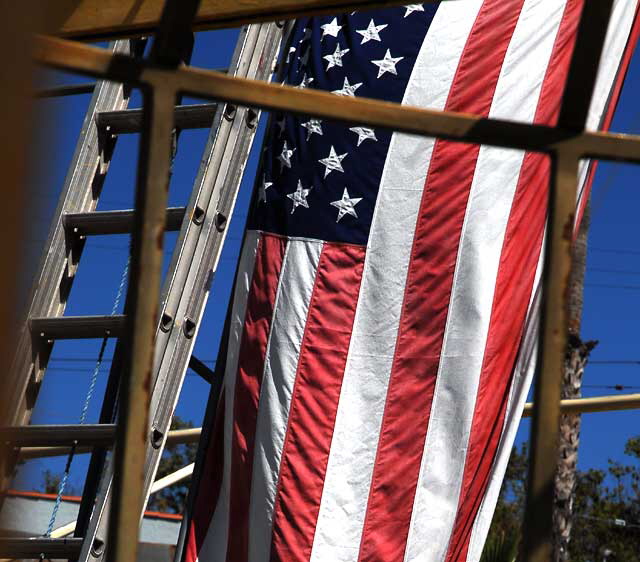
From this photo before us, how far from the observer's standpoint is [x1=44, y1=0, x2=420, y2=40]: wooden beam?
2.40 meters

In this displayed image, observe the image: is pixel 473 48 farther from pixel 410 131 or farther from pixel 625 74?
pixel 410 131

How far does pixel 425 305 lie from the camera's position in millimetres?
5168

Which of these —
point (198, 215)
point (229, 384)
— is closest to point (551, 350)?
point (198, 215)

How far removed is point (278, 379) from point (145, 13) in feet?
10.1

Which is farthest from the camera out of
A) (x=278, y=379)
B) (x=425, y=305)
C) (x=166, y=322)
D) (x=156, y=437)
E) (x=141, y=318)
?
(x=278, y=379)

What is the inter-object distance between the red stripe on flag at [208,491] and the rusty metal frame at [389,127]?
12.8 feet

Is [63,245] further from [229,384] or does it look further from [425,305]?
[425,305]

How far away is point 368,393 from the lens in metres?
5.17

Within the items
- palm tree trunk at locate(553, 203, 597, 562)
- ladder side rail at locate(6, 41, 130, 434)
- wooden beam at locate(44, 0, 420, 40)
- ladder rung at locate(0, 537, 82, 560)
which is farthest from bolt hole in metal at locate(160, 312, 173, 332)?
palm tree trunk at locate(553, 203, 597, 562)

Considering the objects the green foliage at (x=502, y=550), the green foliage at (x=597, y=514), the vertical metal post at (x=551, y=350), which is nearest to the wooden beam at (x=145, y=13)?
the vertical metal post at (x=551, y=350)

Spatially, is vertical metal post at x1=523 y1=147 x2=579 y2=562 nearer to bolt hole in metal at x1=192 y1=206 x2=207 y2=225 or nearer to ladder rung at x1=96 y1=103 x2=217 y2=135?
bolt hole in metal at x1=192 y1=206 x2=207 y2=225

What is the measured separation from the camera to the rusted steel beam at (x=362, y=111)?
1.50 m

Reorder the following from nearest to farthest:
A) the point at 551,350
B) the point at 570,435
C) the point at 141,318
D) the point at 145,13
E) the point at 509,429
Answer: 1. the point at 141,318
2. the point at 551,350
3. the point at 145,13
4. the point at 509,429
5. the point at 570,435

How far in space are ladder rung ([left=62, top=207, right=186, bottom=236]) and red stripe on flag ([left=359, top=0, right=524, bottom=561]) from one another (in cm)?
138
